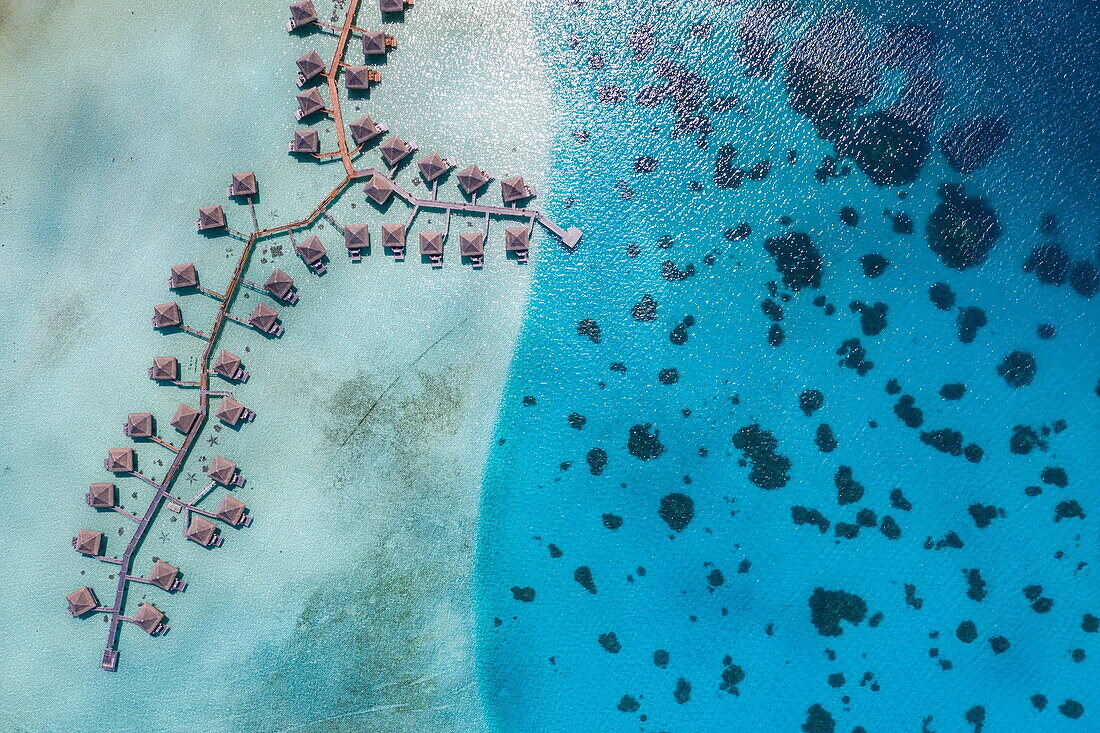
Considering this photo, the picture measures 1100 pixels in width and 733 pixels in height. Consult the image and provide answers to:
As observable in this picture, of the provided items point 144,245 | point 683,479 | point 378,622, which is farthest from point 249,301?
point 683,479

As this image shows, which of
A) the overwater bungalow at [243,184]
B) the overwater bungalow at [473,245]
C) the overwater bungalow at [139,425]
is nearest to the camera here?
the overwater bungalow at [139,425]

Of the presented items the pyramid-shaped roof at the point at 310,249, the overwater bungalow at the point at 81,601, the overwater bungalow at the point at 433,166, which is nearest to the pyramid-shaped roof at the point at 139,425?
the overwater bungalow at the point at 81,601

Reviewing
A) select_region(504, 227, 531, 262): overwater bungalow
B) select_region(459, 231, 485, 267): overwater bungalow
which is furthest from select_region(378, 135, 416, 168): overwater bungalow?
select_region(504, 227, 531, 262): overwater bungalow

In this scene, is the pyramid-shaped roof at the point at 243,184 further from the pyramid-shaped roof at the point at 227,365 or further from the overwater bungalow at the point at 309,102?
the pyramid-shaped roof at the point at 227,365

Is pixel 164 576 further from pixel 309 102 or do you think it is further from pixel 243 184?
pixel 309 102

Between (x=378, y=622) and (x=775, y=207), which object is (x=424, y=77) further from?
(x=378, y=622)
